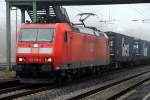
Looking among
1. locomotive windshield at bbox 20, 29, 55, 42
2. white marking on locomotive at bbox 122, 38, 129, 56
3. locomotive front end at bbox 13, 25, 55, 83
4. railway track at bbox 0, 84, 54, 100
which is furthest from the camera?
white marking on locomotive at bbox 122, 38, 129, 56

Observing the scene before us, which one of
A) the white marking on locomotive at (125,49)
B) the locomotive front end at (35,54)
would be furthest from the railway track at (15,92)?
the white marking on locomotive at (125,49)

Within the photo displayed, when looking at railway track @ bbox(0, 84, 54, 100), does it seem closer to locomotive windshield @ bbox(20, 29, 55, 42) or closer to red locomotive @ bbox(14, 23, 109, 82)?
red locomotive @ bbox(14, 23, 109, 82)

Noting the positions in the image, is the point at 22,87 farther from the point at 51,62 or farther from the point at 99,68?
the point at 99,68

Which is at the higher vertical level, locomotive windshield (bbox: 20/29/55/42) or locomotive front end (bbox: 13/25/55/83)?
locomotive windshield (bbox: 20/29/55/42)

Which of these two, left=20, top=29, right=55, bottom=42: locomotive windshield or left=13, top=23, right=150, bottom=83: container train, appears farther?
left=20, top=29, right=55, bottom=42: locomotive windshield

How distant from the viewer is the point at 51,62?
21.5m

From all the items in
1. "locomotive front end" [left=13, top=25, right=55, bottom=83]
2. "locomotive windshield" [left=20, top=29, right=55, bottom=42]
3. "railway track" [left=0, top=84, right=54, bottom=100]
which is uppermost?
"locomotive windshield" [left=20, top=29, right=55, bottom=42]

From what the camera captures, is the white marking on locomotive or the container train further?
the white marking on locomotive

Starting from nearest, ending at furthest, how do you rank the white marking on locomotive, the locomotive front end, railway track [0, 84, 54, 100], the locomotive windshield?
railway track [0, 84, 54, 100] → the locomotive front end → the locomotive windshield → the white marking on locomotive

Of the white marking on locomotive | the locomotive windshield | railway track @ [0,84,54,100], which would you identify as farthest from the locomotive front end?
the white marking on locomotive

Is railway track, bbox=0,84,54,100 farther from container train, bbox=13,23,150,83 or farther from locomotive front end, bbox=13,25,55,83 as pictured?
container train, bbox=13,23,150,83

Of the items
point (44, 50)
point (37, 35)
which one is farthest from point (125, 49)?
point (44, 50)

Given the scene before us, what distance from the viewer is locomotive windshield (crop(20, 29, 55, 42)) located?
22.1 meters

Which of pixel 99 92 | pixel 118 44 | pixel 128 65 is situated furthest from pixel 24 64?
pixel 128 65
